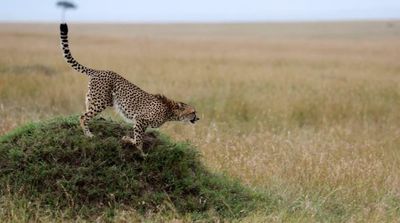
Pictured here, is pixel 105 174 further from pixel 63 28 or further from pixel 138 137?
pixel 63 28

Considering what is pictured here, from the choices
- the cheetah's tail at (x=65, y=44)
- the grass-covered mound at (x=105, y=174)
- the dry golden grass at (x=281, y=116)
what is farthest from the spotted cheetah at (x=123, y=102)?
the dry golden grass at (x=281, y=116)

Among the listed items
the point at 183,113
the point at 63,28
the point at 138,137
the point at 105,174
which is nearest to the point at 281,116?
the point at 183,113

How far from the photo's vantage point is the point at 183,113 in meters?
5.82

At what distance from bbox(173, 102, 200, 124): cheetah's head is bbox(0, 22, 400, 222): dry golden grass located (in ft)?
3.53

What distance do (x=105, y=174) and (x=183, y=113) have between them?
914 millimetres

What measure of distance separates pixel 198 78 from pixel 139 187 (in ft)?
37.3

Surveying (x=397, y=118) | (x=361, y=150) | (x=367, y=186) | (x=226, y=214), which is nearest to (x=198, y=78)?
(x=397, y=118)

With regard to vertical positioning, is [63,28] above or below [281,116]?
above

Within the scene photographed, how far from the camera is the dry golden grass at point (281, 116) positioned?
265 inches

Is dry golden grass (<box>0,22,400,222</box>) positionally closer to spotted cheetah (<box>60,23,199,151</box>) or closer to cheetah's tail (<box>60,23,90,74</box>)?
spotted cheetah (<box>60,23,199,151</box>)

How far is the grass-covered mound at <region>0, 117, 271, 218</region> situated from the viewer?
18.0ft

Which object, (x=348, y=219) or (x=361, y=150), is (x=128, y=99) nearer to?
(x=348, y=219)

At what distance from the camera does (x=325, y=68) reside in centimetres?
2191

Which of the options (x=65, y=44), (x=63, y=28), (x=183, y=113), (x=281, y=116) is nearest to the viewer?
(x=63, y=28)
